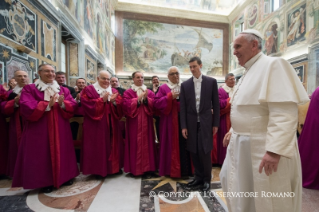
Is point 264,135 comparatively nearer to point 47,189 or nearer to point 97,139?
point 97,139

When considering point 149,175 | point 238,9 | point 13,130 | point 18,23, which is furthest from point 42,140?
point 238,9

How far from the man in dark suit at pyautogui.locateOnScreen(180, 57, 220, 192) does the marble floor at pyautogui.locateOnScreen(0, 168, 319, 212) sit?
308 millimetres

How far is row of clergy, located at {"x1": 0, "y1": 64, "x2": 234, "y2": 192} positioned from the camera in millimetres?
2558

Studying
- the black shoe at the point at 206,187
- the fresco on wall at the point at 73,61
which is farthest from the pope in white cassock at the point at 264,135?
the fresco on wall at the point at 73,61

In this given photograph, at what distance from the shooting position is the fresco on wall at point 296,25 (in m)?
8.41

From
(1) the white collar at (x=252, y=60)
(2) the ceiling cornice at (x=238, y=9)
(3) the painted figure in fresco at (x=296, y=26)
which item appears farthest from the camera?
(2) the ceiling cornice at (x=238, y=9)

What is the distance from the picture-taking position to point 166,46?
15.1 metres

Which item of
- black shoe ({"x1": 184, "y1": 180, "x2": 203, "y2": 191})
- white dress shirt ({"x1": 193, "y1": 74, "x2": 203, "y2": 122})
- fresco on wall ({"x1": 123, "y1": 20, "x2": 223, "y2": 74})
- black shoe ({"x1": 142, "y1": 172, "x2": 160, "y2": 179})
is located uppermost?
fresco on wall ({"x1": 123, "y1": 20, "x2": 223, "y2": 74})

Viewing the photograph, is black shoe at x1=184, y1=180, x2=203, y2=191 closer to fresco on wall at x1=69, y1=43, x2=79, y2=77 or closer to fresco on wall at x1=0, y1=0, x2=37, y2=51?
fresco on wall at x1=0, y1=0, x2=37, y2=51

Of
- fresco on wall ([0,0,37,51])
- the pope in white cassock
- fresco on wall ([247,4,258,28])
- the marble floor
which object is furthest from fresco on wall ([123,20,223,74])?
the pope in white cassock

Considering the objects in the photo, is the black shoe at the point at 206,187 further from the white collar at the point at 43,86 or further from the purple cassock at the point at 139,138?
the white collar at the point at 43,86

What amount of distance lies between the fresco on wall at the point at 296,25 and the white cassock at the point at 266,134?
408 inches

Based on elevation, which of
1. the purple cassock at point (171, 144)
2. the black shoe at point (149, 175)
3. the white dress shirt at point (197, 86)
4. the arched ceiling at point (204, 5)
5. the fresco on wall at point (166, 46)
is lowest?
the black shoe at point (149, 175)

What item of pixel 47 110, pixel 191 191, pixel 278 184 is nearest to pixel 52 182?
pixel 47 110
